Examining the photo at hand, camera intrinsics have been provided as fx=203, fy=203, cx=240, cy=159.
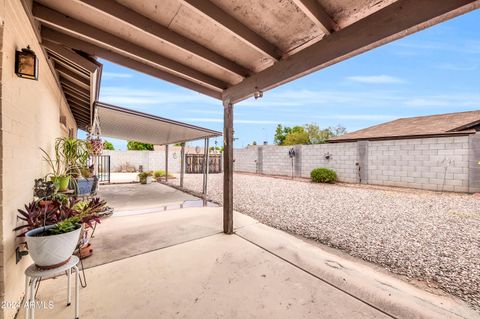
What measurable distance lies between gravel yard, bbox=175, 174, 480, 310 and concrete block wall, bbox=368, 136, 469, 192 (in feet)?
2.51

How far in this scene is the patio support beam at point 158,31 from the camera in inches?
75.7

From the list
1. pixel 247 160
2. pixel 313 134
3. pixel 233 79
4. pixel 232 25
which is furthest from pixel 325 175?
pixel 313 134

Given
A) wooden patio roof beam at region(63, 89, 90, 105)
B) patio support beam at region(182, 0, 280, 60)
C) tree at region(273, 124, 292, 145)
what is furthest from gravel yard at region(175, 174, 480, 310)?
tree at region(273, 124, 292, 145)

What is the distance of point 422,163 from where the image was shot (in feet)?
25.2

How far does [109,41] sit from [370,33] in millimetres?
2693

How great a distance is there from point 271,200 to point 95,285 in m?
5.14

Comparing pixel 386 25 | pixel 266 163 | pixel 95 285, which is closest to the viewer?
pixel 386 25

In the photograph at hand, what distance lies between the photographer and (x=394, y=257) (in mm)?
2857

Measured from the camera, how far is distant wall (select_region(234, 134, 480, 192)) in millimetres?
6848

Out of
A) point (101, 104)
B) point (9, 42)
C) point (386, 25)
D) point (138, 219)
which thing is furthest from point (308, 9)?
point (138, 219)

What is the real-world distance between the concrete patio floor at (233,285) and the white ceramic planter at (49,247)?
0.64 m

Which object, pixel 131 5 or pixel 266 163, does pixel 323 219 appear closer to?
pixel 131 5

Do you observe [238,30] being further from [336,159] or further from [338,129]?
[338,129]

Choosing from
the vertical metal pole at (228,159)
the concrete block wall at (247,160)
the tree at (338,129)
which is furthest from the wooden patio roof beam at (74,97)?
the tree at (338,129)
